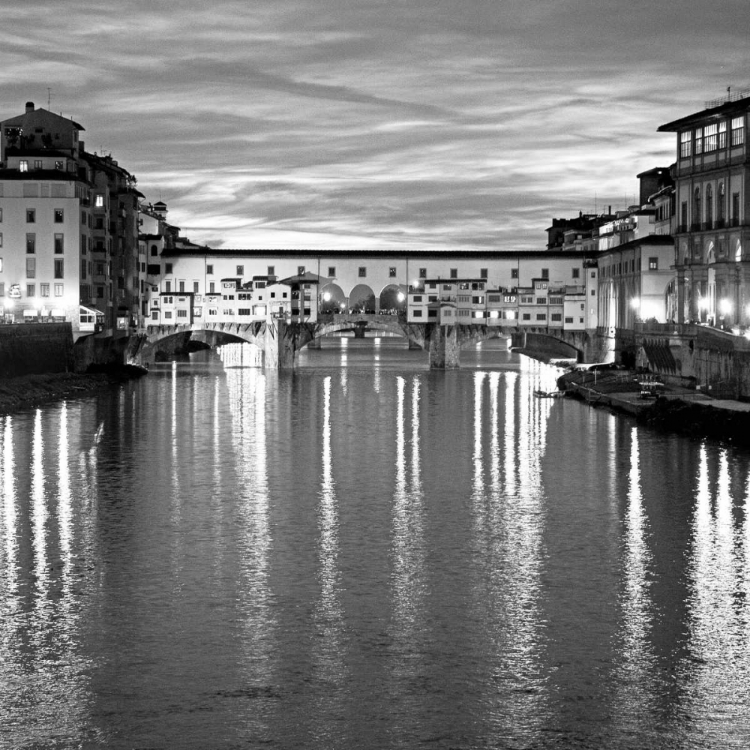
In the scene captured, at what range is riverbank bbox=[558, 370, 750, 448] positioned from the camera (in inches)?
1898

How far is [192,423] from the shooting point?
55125 millimetres

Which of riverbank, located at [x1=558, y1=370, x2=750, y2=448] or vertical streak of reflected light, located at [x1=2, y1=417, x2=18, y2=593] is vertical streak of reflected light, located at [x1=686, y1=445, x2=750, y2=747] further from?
riverbank, located at [x1=558, y1=370, x2=750, y2=448]

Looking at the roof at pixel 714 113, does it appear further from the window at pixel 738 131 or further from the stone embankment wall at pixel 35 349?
the stone embankment wall at pixel 35 349

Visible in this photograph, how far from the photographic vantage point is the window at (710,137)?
7100cm

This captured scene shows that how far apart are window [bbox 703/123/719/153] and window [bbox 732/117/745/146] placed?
2.03 metres

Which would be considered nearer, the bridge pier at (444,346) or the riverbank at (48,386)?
the riverbank at (48,386)

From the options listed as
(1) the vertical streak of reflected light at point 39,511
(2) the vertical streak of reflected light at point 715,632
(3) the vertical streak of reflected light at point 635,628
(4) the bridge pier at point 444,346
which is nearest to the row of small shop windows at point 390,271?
(4) the bridge pier at point 444,346

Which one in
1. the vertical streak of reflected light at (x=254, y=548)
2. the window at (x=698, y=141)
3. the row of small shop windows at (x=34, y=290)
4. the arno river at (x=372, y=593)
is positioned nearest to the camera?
the arno river at (x=372, y=593)

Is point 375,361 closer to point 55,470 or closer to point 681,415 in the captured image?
point 681,415

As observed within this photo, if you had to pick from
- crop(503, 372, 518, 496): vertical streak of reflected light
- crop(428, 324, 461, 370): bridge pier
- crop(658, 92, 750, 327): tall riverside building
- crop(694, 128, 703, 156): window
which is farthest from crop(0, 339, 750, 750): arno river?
crop(428, 324, 461, 370): bridge pier

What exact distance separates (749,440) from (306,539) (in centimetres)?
2134

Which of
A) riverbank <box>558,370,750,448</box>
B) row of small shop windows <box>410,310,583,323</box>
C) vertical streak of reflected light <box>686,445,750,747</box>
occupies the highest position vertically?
row of small shop windows <box>410,310,583,323</box>

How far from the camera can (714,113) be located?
229 feet

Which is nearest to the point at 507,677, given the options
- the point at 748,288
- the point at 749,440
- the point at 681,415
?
the point at 749,440
